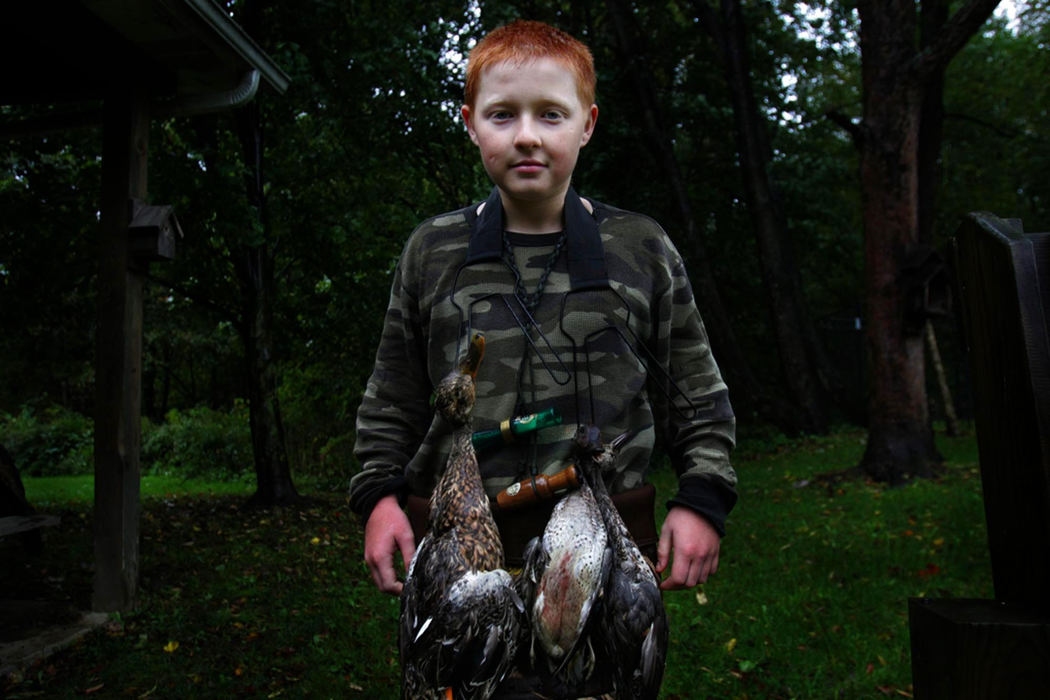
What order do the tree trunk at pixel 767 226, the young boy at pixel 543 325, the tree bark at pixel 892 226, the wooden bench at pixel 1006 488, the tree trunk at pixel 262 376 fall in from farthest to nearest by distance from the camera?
the tree trunk at pixel 767 226
the tree trunk at pixel 262 376
the tree bark at pixel 892 226
the young boy at pixel 543 325
the wooden bench at pixel 1006 488

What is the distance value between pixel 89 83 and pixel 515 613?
21.7ft

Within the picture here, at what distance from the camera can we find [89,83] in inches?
255

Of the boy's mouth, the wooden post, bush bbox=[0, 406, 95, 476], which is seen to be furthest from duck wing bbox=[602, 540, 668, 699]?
bush bbox=[0, 406, 95, 476]

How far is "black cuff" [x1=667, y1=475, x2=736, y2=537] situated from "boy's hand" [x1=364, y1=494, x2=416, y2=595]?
0.66 m

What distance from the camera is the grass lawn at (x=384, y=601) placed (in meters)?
4.87

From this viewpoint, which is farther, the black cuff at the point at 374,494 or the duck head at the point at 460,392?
the black cuff at the point at 374,494

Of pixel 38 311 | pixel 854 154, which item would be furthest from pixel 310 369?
pixel 854 154

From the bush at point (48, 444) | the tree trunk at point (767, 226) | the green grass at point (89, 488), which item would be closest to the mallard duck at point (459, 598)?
the green grass at point (89, 488)

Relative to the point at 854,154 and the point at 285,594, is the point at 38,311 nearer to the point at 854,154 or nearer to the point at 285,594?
the point at 285,594

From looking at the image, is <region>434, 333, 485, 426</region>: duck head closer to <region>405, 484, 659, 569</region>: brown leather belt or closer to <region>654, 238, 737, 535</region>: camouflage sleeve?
<region>405, 484, 659, 569</region>: brown leather belt

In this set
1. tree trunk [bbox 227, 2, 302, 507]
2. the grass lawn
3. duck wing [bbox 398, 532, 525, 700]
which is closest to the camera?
duck wing [bbox 398, 532, 525, 700]

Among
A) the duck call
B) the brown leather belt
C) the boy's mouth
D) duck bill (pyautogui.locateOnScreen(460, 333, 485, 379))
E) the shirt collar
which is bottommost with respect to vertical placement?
the brown leather belt

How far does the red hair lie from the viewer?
181 centimetres

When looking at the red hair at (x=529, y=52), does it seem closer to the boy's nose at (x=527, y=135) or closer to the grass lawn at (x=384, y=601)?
the boy's nose at (x=527, y=135)
